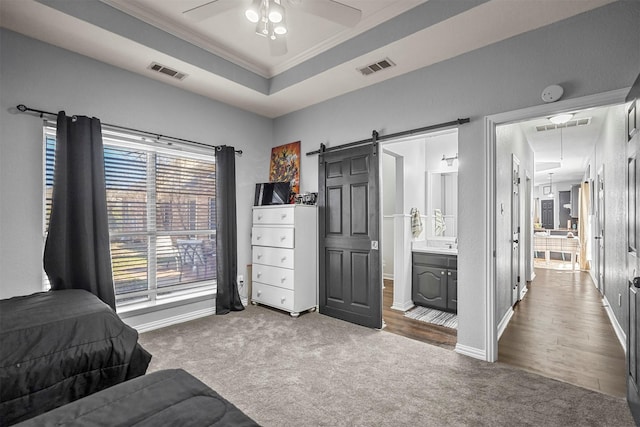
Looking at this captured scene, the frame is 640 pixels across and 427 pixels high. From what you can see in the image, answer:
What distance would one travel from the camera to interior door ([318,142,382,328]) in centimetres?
341

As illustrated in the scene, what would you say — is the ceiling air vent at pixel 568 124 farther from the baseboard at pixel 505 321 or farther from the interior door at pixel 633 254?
the interior door at pixel 633 254

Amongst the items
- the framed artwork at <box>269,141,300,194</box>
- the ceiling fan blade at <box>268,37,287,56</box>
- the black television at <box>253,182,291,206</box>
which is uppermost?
the ceiling fan blade at <box>268,37,287,56</box>

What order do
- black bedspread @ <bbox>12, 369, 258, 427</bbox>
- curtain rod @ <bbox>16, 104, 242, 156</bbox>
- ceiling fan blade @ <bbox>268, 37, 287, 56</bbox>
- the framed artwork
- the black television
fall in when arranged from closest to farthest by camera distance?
black bedspread @ <bbox>12, 369, 258, 427</bbox>
ceiling fan blade @ <bbox>268, 37, 287, 56</bbox>
curtain rod @ <bbox>16, 104, 242, 156</bbox>
the black television
the framed artwork

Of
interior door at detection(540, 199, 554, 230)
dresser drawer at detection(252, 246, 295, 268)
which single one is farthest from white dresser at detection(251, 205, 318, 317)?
interior door at detection(540, 199, 554, 230)

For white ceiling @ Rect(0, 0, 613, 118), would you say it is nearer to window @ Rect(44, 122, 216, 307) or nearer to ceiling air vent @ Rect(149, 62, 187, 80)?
ceiling air vent @ Rect(149, 62, 187, 80)

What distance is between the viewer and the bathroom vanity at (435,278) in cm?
382

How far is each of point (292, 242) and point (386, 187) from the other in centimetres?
293

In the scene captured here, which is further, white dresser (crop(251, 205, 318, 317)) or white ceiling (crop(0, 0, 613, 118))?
white dresser (crop(251, 205, 318, 317))

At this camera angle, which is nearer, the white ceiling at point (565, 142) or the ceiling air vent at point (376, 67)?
the ceiling air vent at point (376, 67)

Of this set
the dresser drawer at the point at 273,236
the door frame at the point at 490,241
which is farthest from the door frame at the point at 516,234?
the dresser drawer at the point at 273,236

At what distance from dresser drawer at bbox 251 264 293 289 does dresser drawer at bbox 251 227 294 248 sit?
292 millimetres

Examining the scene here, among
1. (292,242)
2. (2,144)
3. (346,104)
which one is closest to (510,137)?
(346,104)

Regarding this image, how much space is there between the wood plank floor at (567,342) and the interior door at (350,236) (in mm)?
1347

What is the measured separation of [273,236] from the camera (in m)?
3.88
